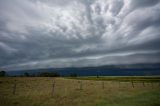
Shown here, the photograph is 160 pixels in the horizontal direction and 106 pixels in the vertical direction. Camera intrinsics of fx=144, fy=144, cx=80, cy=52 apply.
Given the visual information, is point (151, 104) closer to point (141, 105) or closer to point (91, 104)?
point (141, 105)

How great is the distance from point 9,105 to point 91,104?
11.4 metres

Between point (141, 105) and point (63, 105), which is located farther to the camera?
point (63, 105)

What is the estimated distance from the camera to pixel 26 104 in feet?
67.8

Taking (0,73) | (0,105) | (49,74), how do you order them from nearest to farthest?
(0,105)
(0,73)
(49,74)

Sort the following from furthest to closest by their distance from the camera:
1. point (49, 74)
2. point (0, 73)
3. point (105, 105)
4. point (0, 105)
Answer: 1. point (49, 74)
2. point (0, 73)
3. point (105, 105)
4. point (0, 105)

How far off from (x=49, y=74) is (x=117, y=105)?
160966mm

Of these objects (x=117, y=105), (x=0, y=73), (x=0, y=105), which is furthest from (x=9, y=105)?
(x=0, y=73)

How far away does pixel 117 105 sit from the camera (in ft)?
65.2

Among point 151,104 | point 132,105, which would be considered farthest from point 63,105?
point 151,104

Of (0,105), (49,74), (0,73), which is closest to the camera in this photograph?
(0,105)

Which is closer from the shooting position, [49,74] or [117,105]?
[117,105]

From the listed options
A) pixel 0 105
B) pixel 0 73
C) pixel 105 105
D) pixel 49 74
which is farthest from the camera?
pixel 49 74

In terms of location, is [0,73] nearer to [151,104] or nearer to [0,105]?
[0,105]

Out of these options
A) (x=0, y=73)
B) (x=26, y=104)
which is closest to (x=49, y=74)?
(x=0, y=73)
